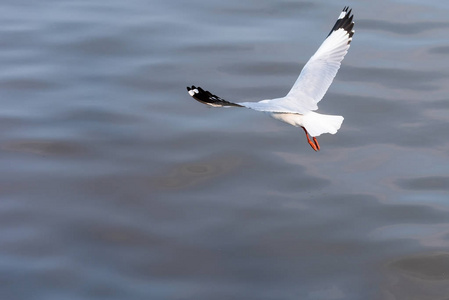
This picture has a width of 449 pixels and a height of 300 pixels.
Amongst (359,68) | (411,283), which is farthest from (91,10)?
(411,283)

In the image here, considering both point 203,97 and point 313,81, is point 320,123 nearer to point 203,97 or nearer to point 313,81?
point 313,81

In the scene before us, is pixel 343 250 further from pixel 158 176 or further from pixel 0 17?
pixel 0 17

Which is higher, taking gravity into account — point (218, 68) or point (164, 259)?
point (218, 68)

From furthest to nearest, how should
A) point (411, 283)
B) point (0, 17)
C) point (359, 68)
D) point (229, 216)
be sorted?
point (0, 17), point (359, 68), point (229, 216), point (411, 283)

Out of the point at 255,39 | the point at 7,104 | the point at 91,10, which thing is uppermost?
the point at 91,10

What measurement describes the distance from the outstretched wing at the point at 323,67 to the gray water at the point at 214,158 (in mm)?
854

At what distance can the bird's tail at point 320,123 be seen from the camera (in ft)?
20.1

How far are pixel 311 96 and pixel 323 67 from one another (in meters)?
0.51

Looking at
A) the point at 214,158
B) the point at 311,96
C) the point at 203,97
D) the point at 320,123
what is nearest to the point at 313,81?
the point at 311,96

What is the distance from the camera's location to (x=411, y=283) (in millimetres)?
6055

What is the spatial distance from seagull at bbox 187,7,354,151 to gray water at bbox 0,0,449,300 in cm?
75

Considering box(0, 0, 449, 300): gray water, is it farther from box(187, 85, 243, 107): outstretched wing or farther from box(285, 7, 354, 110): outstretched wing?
box(187, 85, 243, 107): outstretched wing

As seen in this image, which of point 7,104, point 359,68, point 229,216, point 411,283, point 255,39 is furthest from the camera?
point 255,39

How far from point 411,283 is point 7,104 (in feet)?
14.8
